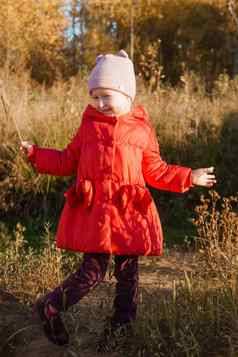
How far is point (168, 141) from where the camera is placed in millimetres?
7027

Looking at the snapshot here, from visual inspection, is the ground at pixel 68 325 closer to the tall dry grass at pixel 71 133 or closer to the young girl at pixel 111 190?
the young girl at pixel 111 190

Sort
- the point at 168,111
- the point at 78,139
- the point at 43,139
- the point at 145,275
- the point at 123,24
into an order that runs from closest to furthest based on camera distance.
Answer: the point at 78,139, the point at 145,275, the point at 43,139, the point at 168,111, the point at 123,24

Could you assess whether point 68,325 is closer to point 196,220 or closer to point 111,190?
point 111,190

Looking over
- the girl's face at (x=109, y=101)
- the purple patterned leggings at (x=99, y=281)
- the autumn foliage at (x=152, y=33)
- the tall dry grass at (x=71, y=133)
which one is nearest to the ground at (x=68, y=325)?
the purple patterned leggings at (x=99, y=281)

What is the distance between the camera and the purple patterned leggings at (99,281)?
304cm

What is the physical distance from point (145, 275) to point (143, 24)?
2255 centimetres

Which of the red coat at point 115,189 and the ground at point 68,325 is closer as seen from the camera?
the red coat at point 115,189

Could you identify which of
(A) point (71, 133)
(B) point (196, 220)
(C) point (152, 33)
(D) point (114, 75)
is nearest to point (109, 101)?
(D) point (114, 75)

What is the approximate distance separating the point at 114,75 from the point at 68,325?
1.47 m

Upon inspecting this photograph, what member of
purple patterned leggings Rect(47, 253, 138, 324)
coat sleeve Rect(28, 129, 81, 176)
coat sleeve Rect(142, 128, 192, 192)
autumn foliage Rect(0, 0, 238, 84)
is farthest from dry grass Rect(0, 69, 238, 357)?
autumn foliage Rect(0, 0, 238, 84)

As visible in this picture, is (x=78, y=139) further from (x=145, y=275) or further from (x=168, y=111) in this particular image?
(x=168, y=111)

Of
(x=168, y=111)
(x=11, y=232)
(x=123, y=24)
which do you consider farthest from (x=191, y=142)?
(x=123, y=24)

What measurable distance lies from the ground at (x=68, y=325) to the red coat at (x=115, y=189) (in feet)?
2.03

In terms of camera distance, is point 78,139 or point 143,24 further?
point 143,24
